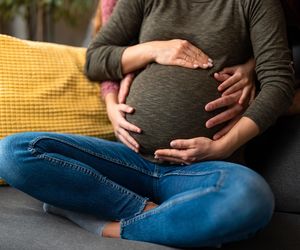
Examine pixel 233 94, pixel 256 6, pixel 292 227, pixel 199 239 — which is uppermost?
pixel 256 6

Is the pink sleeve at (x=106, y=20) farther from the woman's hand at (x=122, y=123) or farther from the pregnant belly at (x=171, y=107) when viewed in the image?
the pregnant belly at (x=171, y=107)

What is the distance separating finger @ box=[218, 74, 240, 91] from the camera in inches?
43.9

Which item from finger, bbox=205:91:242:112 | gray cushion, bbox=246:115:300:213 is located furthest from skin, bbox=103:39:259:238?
gray cushion, bbox=246:115:300:213

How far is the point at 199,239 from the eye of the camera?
86 cm

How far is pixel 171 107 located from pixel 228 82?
161 mm

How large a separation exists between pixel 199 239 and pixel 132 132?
0.37 m

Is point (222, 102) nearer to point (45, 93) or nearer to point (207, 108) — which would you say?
point (207, 108)

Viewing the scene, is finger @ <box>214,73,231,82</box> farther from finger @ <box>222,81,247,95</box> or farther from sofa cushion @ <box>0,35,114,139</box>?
sofa cushion @ <box>0,35,114,139</box>

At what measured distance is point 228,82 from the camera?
3.68ft

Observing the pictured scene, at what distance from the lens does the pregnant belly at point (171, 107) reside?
1078 millimetres

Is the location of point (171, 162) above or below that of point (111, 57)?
below

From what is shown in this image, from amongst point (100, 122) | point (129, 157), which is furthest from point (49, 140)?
point (100, 122)

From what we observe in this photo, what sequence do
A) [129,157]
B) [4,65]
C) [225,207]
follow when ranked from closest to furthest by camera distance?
[225,207]
[129,157]
[4,65]

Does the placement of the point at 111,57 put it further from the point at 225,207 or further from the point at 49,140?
the point at 225,207
